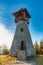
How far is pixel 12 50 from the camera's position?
26.8 m

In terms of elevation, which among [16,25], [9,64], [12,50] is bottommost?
[9,64]

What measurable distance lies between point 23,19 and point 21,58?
676 centimetres

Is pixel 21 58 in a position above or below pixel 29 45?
below

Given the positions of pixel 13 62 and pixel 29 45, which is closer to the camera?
pixel 13 62

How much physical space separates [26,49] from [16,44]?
184 cm

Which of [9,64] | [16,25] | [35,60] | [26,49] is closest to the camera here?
[9,64]

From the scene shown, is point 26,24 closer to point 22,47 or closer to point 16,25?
point 16,25

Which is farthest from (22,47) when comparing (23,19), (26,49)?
(23,19)

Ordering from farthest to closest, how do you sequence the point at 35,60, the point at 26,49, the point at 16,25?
the point at 16,25, the point at 26,49, the point at 35,60

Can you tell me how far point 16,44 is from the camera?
88.0 feet

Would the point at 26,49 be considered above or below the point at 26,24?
below

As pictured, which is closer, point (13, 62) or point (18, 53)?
point (13, 62)

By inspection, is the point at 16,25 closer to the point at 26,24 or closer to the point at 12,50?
the point at 26,24

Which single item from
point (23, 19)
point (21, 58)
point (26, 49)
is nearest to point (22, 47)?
point (26, 49)
